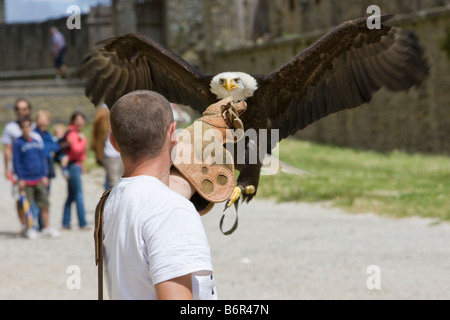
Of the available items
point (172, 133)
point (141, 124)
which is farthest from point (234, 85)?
point (141, 124)

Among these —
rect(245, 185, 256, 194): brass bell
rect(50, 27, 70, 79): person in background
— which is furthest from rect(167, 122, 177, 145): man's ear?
rect(50, 27, 70, 79): person in background

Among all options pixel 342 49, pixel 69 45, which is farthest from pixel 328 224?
pixel 69 45

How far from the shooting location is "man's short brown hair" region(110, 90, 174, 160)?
2414 millimetres

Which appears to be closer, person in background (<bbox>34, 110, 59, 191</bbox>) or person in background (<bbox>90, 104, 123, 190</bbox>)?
person in background (<bbox>90, 104, 123, 190</bbox>)

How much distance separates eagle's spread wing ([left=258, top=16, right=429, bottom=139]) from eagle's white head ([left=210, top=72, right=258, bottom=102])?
0.21 m

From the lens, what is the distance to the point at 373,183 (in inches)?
503

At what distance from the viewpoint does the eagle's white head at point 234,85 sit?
143 inches

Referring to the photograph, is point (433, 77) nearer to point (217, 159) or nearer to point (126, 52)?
point (126, 52)

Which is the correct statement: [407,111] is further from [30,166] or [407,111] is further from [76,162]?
[30,166]

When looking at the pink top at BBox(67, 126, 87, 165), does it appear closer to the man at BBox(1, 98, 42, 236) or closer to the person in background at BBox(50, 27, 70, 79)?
the man at BBox(1, 98, 42, 236)

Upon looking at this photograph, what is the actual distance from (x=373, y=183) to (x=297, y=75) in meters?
8.83

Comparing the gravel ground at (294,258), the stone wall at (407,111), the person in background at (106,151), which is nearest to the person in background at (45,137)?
the person in background at (106,151)

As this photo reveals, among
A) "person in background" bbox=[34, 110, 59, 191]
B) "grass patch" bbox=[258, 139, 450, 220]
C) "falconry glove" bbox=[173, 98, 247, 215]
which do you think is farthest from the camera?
"grass patch" bbox=[258, 139, 450, 220]

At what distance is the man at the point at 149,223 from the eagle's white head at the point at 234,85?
117 centimetres
